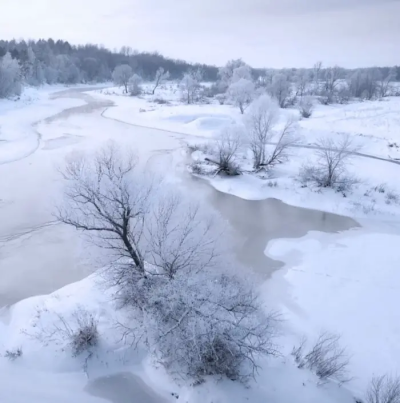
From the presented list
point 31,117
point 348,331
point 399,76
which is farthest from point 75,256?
point 399,76

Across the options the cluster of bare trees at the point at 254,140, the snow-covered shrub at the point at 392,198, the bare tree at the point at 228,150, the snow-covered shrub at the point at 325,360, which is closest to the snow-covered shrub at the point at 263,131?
the cluster of bare trees at the point at 254,140

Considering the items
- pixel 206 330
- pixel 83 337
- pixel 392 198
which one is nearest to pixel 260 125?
pixel 392 198

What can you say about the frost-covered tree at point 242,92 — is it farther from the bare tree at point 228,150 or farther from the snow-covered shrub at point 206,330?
the snow-covered shrub at point 206,330

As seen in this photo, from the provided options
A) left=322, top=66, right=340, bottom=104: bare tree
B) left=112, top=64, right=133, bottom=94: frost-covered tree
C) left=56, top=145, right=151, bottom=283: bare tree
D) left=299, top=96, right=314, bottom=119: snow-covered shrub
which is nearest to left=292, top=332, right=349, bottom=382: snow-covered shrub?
left=56, top=145, right=151, bottom=283: bare tree

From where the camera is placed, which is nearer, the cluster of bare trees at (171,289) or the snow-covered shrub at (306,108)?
the cluster of bare trees at (171,289)

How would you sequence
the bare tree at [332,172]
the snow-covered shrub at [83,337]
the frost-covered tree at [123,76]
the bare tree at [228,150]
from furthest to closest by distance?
the frost-covered tree at [123,76], the bare tree at [228,150], the bare tree at [332,172], the snow-covered shrub at [83,337]

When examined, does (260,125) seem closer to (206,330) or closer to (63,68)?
(206,330)

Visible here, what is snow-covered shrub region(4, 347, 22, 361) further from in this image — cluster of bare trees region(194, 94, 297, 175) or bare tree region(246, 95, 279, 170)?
bare tree region(246, 95, 279, 170)
